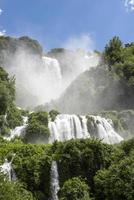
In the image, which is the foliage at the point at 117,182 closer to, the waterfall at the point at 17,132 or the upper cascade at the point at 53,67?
the waterfall at the point at 17,132

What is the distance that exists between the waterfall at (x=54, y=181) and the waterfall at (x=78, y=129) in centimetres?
1902

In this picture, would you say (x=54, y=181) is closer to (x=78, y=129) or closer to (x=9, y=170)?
(x=9, y=170)

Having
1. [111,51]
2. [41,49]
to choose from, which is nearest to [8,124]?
[111,51]

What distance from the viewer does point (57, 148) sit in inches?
1901

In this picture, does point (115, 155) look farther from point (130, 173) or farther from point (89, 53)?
point (89, 53)

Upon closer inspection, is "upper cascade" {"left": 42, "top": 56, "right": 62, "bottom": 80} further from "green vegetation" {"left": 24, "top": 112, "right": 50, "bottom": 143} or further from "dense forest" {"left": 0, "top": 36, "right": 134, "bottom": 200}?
"green vegetation" {"left": 24, "top": 112, "right": 50, "bottom": 143}

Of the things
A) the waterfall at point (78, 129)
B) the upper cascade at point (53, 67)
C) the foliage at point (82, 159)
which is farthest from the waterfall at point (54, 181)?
the upper cascade at point (53, 67)

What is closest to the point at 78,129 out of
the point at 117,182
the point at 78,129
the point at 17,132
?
the point at 78,129

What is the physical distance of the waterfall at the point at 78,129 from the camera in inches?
2638

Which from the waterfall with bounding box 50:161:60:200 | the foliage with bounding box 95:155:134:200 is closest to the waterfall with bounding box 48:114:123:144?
the waterfall with bounding box 50:161:60:200

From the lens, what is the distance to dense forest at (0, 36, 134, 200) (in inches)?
1655

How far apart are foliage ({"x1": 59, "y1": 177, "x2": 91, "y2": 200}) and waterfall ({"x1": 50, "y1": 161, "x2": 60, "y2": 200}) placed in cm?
323

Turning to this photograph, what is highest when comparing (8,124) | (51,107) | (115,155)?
(51,107)

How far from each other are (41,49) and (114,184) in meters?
68.8
